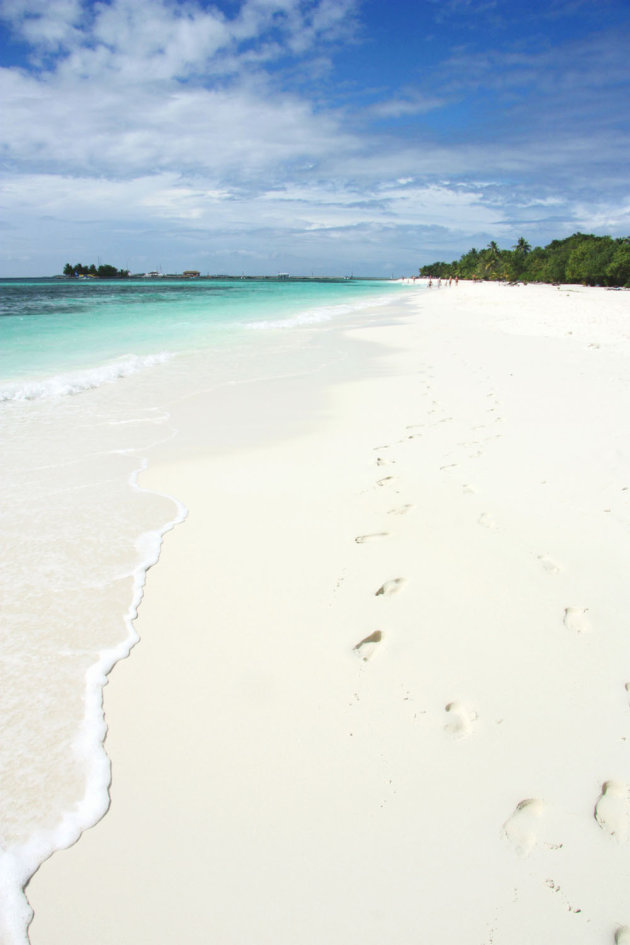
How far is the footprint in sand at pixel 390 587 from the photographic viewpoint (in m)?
3.06

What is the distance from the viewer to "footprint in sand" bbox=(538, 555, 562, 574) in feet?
10.5

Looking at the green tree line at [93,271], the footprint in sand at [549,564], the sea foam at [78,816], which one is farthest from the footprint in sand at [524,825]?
the green tree line at [93,271]

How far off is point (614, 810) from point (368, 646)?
1.17 meters

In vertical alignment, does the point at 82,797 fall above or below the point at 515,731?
below

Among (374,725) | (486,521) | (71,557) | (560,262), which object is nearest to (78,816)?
(374,725)

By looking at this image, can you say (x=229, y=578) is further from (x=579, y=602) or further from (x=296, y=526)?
(x=579, y=602)

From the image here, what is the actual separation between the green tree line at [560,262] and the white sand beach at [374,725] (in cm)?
6680

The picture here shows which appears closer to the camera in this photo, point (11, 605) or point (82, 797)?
point (82, 797)

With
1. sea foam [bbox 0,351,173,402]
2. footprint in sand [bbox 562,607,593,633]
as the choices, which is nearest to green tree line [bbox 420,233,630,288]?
sea foam [bbox 0,351,173,402]

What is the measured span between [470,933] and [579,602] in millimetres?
1823

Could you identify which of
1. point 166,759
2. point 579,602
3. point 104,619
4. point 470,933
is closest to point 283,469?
point 104,619

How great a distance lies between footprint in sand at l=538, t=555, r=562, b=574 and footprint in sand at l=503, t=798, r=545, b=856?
5.21 ft

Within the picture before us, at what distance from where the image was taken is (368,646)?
2.65 m

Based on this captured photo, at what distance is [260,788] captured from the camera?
6.46 ft
